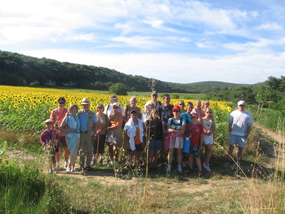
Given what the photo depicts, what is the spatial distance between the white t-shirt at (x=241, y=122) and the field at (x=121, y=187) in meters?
1.19

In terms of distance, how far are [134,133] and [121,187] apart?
1.43 m

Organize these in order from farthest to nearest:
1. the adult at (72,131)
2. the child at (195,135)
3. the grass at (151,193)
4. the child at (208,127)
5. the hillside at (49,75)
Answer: the hillside at (49,75)
the child at (208,127)
the child at (195,135)
the adult at (72,131)
the grass at (151,193)

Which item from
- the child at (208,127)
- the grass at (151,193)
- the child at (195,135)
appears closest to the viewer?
the grass at (151,193)

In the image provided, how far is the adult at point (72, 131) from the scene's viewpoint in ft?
16.1

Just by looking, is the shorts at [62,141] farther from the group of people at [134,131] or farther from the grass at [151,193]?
the grass at [151,193]

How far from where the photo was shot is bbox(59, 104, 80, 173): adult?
4918 millimetres

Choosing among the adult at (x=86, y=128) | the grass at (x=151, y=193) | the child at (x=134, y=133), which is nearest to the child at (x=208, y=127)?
the grass at (x=151, y=193)

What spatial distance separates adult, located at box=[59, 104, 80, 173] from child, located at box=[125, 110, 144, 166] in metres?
1.34

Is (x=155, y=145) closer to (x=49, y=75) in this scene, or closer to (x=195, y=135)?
(x=195, y=135)

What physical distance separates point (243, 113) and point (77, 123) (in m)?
4.82

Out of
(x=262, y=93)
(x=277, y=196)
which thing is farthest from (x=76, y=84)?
(x=277, y=196)

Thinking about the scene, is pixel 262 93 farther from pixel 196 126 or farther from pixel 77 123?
pixel 77 123

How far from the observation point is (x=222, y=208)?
3318 mm

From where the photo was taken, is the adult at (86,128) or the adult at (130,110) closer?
A: the adult at (86,128)
